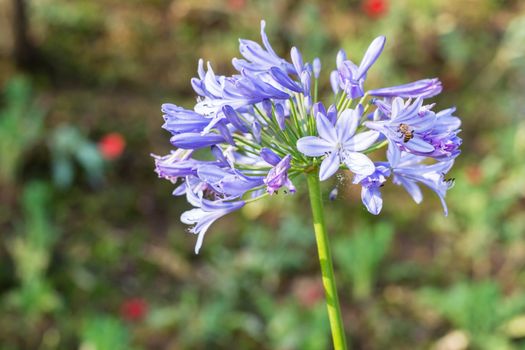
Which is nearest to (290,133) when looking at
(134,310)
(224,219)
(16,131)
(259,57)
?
(259,57)

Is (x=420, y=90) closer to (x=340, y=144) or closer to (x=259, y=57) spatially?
(x=340, y=144)

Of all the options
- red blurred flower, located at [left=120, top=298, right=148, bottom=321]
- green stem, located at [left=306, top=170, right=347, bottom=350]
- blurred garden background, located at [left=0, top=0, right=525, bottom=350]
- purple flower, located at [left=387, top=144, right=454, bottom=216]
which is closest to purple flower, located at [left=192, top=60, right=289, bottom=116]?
green stem, located at [left=306, top=170, right=347, bottom=350]

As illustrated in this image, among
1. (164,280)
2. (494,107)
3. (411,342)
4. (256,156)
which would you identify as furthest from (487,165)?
(256,156)

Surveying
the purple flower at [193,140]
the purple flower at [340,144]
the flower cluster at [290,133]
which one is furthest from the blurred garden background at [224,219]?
the purple flower at [340,144]

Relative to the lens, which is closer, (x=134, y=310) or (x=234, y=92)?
(x=234, y=92)

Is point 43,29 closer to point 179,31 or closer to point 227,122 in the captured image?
point 179,31

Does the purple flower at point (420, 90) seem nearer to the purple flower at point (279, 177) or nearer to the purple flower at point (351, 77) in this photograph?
the purple flower at point (351, 77)

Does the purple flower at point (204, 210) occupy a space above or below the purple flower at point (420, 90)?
below
